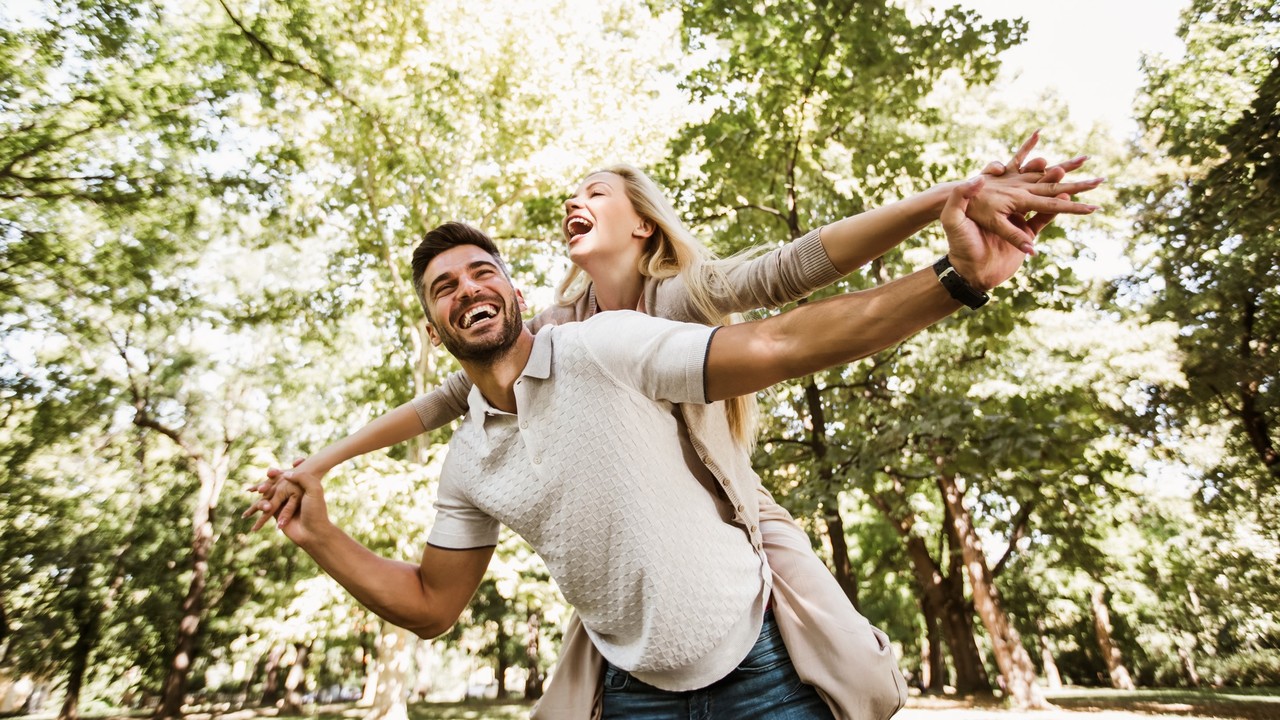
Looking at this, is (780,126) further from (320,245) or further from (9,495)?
(9,495)

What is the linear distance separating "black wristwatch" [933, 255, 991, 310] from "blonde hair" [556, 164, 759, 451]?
2.39 feet

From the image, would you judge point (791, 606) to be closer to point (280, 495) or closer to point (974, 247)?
point (974, 247)

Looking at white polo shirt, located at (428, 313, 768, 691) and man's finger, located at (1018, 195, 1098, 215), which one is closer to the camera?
man's finger, located at (1018, 195, 1098, 215)

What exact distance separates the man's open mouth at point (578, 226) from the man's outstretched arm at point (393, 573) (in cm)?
121

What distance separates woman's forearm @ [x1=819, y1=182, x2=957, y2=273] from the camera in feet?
5.24

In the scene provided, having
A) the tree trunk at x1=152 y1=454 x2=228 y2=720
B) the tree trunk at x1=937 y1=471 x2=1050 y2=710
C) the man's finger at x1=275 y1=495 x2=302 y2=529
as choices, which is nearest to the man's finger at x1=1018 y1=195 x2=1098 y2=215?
the man's finger at x1=275 y1=495 x2=302 y2=529

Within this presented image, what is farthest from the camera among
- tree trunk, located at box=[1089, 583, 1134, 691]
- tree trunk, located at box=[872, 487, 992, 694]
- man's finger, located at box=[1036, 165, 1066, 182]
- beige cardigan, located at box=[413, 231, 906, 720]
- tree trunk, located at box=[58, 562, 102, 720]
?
tree trunk, located at box=[1089, 583, 1134, 691]

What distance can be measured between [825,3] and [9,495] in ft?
75.2

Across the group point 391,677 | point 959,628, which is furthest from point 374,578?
point 959,628

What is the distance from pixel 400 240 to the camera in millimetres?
17641

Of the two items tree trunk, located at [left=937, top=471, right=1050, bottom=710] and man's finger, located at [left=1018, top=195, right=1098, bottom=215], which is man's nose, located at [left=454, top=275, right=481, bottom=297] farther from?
tree trunk, located at [left=937, top=471, right=1050, bottom=710]

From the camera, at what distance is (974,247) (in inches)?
57.1

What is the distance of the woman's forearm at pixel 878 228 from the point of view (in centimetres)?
160

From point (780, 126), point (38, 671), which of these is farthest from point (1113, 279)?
point (38, 671)
